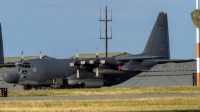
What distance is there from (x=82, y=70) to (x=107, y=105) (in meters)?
29.5

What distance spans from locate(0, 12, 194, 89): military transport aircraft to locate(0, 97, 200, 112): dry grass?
23.2 m

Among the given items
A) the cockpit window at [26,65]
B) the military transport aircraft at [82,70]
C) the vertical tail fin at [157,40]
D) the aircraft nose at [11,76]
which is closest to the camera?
the aircraft nose at [11,76]

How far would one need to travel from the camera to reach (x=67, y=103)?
34.1 m

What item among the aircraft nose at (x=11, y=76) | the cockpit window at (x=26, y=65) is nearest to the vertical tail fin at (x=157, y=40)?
the cockpit window at (x=26, y=65)

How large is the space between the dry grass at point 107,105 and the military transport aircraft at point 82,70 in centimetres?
2321

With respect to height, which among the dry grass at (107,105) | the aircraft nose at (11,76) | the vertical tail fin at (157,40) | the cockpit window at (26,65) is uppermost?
the vertical tail fin at (157,40)

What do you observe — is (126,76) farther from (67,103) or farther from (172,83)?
(67,103)

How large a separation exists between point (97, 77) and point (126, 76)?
373 centimetres

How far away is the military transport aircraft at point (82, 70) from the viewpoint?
193 ft

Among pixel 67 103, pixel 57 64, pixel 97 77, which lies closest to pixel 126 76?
pixel 97 77

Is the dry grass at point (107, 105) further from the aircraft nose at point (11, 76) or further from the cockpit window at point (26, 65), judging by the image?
the cockpit window at point (26, 65)

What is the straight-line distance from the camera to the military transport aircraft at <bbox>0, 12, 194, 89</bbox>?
58.8 meters

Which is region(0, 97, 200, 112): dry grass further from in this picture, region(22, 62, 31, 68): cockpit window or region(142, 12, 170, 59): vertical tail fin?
region(142, 12, 170, 59): vertical tail fin

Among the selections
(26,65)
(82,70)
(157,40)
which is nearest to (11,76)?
(26,65)
